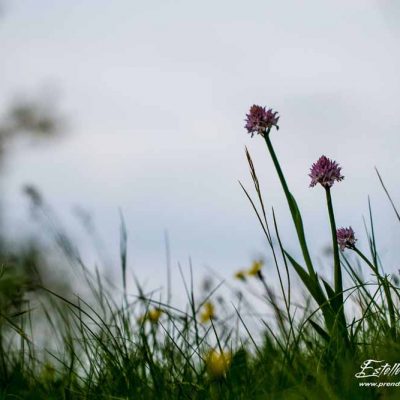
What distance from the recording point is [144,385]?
1.62 meters

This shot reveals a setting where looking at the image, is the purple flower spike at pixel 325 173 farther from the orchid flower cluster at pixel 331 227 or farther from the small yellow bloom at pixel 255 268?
the small yellow bloom at pixel 255 268

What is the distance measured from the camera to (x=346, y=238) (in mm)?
1836

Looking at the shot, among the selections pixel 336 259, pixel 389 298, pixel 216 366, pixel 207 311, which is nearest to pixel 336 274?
pixel 336 259

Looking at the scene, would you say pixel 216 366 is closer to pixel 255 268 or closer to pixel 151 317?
pixel 151 317

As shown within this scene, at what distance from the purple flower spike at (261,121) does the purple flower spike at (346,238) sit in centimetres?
34

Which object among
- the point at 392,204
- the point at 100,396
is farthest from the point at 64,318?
the point at 392,204

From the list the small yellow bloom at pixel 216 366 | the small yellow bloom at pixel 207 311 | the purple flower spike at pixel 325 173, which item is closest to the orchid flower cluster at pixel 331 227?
the purple flower spike at pixel 325 173

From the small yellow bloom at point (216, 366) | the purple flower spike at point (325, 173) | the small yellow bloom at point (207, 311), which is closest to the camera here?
the small yellow bloom at point (216, 366)

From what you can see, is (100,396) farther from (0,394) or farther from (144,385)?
(0,394)

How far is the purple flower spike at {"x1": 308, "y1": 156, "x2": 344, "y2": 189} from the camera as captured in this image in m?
1.74

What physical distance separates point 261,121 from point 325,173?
21 cm

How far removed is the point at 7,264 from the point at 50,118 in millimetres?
9281

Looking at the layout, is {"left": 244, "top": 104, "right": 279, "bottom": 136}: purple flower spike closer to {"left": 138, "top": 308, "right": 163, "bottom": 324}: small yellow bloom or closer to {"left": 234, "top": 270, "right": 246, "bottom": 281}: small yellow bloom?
{"left": 138, "top": 308, "right": 163, "bottom": 324}: small yellow bloom

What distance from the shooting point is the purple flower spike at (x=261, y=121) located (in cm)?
177
